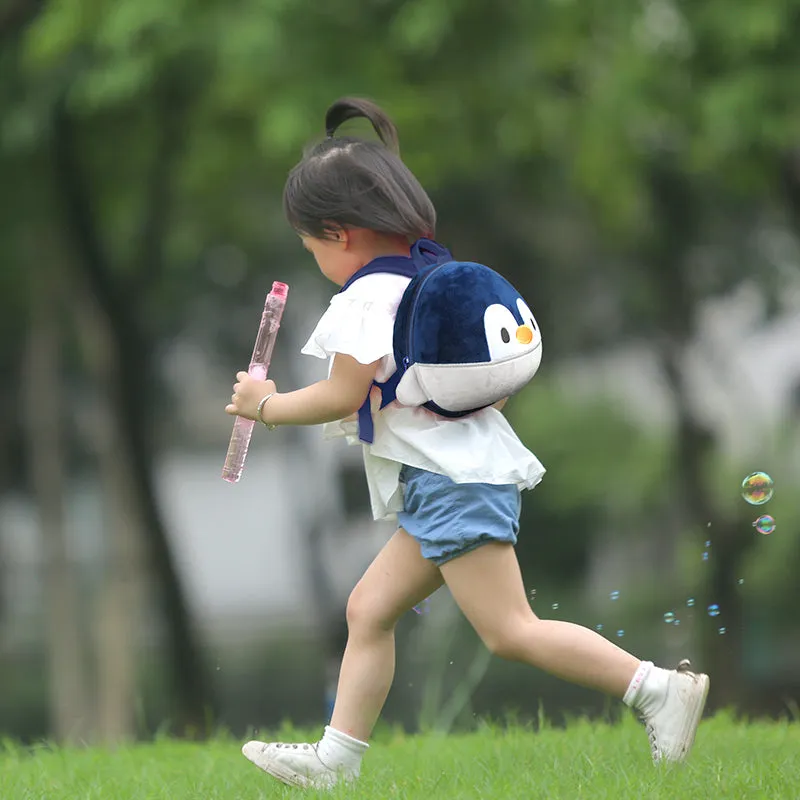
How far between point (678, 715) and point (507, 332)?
0.99 meters

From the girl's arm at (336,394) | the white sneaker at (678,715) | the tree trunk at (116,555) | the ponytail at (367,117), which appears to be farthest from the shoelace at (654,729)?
the tree trunk at (116,555)

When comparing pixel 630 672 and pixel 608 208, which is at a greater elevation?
pixel 608 208

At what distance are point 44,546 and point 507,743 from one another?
10717 millimetres

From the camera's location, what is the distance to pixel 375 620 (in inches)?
149

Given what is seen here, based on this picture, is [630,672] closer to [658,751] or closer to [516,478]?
[658,751]

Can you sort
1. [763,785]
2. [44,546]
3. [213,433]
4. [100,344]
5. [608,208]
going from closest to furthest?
[763,785], [608,208], [100,344], [44,546], [213,433]

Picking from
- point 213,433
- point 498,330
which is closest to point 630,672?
point 498,330

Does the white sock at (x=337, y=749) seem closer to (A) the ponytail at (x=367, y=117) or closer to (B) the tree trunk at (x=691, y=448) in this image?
(A) the ponytail at (x=367, y=117)

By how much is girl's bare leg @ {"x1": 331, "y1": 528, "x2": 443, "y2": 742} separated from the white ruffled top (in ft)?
0.43

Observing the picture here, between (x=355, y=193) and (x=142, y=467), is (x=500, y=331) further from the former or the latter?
(x=142, y=467)

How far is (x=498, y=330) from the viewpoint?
3584 millimetres

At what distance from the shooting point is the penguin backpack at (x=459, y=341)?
11.6 feet

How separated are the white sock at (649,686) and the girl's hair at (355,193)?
1.20m

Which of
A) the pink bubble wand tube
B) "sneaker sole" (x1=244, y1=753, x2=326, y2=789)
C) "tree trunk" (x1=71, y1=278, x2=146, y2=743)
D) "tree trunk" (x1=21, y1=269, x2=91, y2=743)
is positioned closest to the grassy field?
"sneaker sole" (x1=244, y1=753, x2=326, y2=789)
